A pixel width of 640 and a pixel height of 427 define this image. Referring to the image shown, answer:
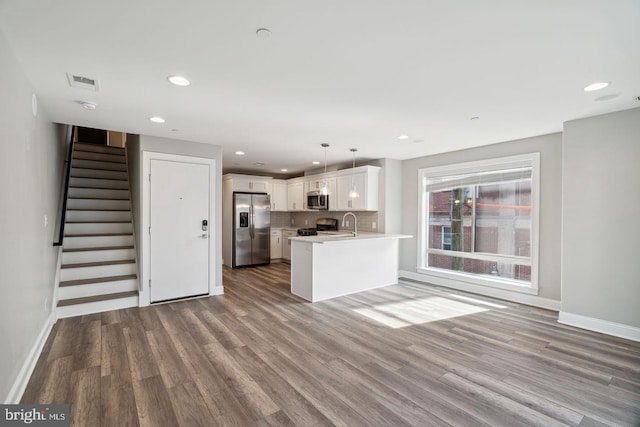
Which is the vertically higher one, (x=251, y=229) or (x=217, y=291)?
(x=251, y=229)

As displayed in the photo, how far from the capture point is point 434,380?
8.30 feet

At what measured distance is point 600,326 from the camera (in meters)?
3.55

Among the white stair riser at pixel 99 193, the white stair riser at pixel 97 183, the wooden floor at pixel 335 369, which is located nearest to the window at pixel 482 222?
the wooden floor at pixel 335 369

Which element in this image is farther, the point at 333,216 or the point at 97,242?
the point at 333,216

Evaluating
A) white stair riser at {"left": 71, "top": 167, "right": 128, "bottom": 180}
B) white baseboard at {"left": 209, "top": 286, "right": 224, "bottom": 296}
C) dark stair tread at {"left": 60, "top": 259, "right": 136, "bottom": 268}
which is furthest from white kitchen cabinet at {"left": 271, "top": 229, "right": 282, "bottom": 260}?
dark stair tread at {"left": 60, "top": 259, "right": 136, "bottom": 268}

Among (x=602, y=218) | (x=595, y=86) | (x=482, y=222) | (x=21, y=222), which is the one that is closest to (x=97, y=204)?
(x=21, y=222)

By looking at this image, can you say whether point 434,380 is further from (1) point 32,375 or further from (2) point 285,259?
(2) point 285,259

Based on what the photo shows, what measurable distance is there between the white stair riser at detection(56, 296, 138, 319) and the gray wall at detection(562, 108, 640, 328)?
5.92 metres

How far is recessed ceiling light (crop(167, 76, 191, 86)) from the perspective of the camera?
2.58 m

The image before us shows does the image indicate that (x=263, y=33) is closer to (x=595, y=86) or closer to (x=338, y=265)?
(x=595, y=86)

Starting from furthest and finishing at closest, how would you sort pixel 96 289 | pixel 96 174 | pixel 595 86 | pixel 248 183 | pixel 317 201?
pixel 248 183 → pixel 317 201 → pixel 96 174 → pixel 96 289 → pixel 595 86

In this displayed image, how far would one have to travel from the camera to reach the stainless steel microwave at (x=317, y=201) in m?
7.05

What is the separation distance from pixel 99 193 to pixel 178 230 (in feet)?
7.81

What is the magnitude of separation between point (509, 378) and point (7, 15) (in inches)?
173
